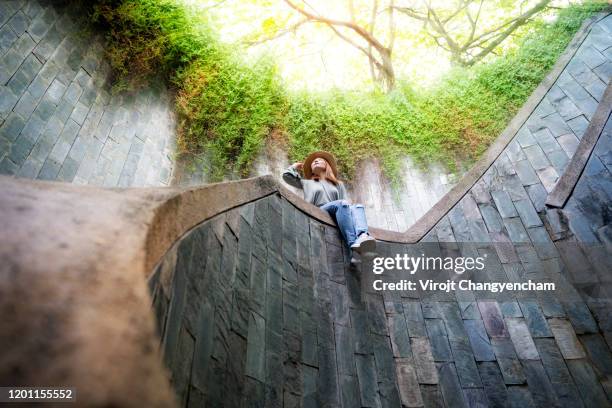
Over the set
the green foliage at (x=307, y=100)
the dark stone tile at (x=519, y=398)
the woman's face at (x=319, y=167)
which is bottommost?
the dark stone tile at (x=519, y=398)

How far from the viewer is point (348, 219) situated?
3729 millimetres

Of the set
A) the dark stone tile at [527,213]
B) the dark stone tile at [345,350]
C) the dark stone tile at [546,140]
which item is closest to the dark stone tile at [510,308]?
the dark stone tile at [527,213]

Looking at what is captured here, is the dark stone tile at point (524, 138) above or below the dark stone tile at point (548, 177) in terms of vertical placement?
above

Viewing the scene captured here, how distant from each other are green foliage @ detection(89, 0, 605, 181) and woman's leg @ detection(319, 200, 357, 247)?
98.0 inches

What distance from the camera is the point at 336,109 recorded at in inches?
280

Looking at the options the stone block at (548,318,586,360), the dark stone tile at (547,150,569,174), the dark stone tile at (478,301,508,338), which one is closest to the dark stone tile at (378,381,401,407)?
the dark stone tile at (478,301,508,338)

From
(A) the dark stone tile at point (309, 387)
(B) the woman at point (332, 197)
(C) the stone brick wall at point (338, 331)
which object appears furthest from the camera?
(B) the woman at point (332, 197)

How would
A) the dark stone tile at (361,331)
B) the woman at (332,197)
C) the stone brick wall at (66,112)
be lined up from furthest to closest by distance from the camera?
the woman at (332,197) → the stone brick wall at (66,112) → the dark stone tile at (361,331)

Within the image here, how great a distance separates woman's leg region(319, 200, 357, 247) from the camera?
11.9 feet

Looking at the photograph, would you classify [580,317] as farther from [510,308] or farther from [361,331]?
[361,331]

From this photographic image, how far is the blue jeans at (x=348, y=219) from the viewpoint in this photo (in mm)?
3635

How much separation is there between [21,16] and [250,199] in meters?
3.27

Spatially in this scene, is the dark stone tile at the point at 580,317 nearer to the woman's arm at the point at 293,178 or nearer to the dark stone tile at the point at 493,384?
the dark stone tile at the point at 493,384

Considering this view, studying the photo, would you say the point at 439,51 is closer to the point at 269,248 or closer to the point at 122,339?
the point at 269,248
